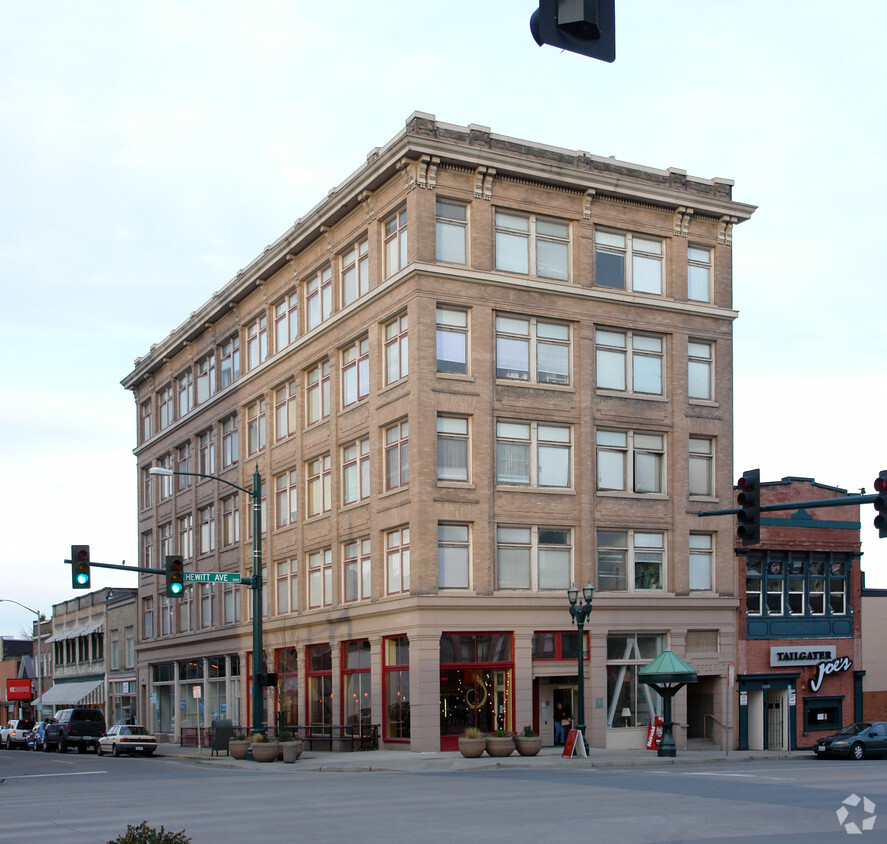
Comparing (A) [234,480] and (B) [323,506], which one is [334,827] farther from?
(A) [234,480]

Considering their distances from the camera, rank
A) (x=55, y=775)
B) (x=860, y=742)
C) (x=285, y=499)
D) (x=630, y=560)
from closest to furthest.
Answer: (x=55, y=775)
(x=860, y=742)
(x=630, y=560)
(x=285, y=499)

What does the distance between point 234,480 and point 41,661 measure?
4641 cm

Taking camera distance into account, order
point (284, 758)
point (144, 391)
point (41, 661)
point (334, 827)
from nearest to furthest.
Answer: point (334, 827)
point (284, 758)
point (144, 391)
point (41, 661)

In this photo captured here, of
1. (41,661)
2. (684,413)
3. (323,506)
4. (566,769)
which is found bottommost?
(41,661)

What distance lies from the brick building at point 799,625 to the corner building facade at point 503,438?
1502 millimetres

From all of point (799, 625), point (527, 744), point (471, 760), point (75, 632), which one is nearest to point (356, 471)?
point (527, 744)

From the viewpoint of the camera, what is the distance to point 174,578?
37.4m

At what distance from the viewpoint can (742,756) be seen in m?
41.0

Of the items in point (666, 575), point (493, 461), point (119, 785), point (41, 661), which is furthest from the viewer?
point (41, 661)

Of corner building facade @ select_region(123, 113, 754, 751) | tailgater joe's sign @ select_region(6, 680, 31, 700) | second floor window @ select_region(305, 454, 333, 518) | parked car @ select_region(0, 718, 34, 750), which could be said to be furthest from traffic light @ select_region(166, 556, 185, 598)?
tailgater joe's sign @ select_region(6, 680, 31, 700)

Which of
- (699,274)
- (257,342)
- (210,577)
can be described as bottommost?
(210,577)

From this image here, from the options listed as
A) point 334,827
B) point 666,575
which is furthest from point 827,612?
point 334,827

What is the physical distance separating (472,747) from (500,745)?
33.4 inches

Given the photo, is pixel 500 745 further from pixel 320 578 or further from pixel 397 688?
pixel 320 578
